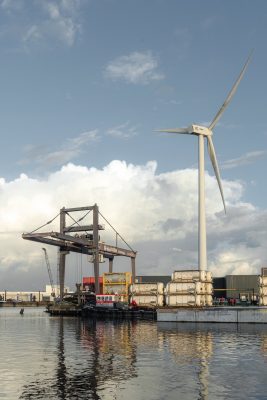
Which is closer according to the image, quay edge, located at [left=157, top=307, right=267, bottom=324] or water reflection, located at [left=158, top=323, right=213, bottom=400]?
Answer: water reflection, located at [left=158, top=323, right=213, bottom=400]

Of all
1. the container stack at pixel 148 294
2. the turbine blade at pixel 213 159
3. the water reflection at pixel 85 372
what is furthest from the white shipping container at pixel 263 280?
the water reflection at pixel 85 372

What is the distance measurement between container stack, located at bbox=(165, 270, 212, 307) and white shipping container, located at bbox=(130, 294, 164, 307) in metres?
11.1

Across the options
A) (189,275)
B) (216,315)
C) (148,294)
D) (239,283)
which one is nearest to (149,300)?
(148,294)

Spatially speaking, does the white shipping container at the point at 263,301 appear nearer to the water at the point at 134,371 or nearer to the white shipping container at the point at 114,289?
the white shipping container at the point at 114,289

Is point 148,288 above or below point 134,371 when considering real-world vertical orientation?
above

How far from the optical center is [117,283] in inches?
5064

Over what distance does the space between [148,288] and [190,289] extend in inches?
710

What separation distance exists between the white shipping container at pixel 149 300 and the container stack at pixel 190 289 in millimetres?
11091

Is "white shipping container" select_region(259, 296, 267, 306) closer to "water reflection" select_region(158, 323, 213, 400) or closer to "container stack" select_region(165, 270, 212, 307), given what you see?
"container stack" select_region(165, 270, 212, 307)

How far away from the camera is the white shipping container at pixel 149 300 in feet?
361

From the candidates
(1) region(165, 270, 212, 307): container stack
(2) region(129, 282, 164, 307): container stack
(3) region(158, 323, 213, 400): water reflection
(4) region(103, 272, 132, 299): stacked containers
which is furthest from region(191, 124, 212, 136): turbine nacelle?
(3) region(158, 323, 213, 400): water reflection

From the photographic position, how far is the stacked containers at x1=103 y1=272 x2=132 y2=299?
127812 millimetres

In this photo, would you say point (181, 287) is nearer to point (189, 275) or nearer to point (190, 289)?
point (190, 289)

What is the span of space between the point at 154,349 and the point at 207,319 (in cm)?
4617
